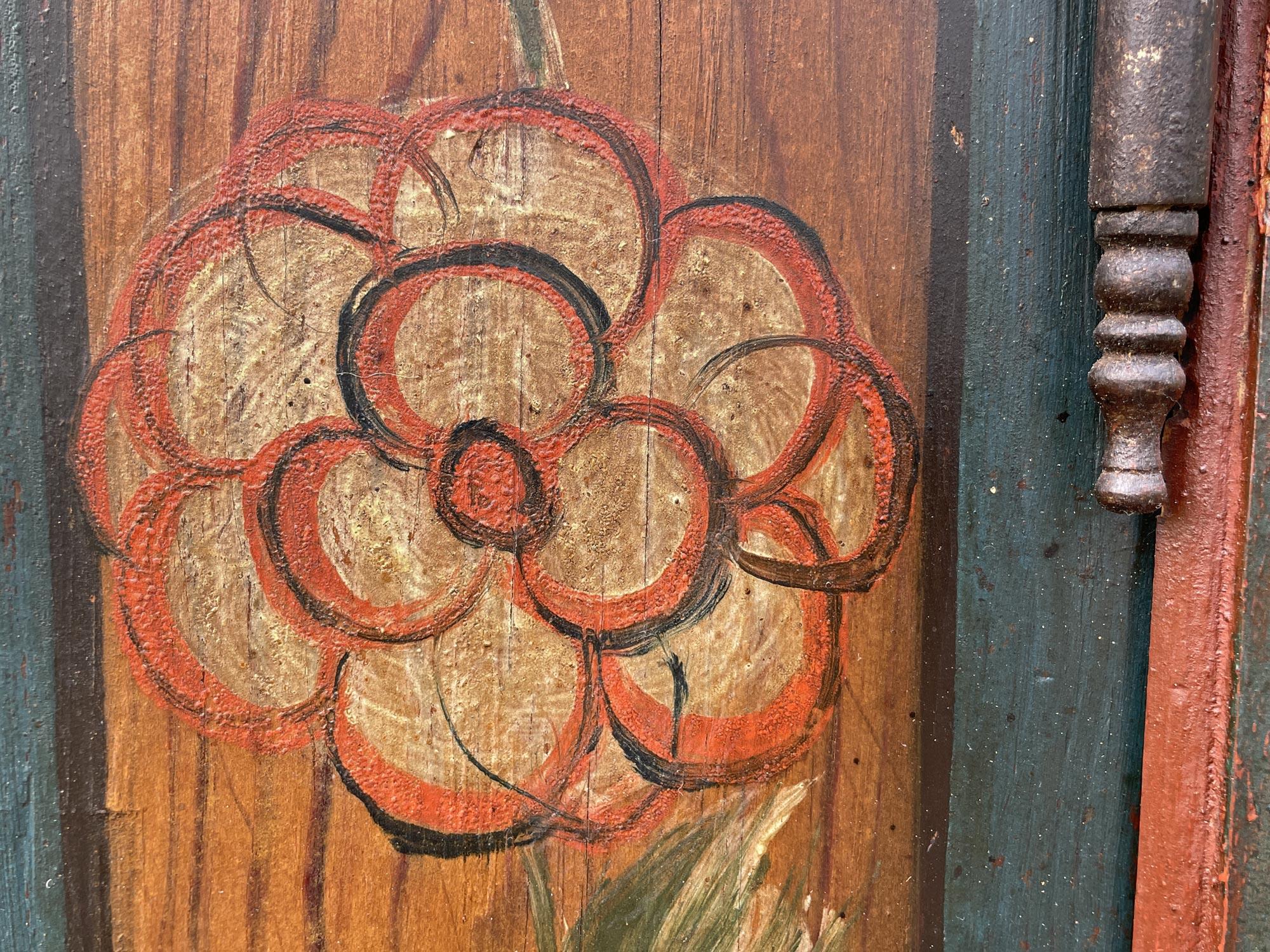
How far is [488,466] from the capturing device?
791 millimetres

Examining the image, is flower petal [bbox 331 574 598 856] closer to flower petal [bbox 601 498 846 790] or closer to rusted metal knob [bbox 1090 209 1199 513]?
flower petal [bbox 601 498 846 790]

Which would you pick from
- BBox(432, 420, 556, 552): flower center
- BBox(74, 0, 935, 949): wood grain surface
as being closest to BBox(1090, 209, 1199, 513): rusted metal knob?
BBox(74, 0, 935, 949): wood grain surface

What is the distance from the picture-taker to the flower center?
2.59 ft

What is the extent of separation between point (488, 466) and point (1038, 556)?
52 centimetres

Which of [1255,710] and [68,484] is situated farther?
[68,484]

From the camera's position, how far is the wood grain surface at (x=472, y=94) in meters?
0.76

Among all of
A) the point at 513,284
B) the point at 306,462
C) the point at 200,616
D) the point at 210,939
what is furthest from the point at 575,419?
the point at 210,939

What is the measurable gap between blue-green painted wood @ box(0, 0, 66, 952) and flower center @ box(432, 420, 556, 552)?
1.23 ft

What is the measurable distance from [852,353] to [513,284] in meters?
0.33

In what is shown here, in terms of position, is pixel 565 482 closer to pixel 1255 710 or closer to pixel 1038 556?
pixel 1038 556

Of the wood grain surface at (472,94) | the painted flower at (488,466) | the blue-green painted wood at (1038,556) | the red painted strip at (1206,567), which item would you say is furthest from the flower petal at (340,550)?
the red painted strip at (1206,567)

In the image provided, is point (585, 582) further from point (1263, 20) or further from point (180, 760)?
point (1263, 20)

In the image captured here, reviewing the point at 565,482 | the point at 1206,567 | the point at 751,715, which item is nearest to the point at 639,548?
the point at 565,482

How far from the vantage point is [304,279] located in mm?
774
